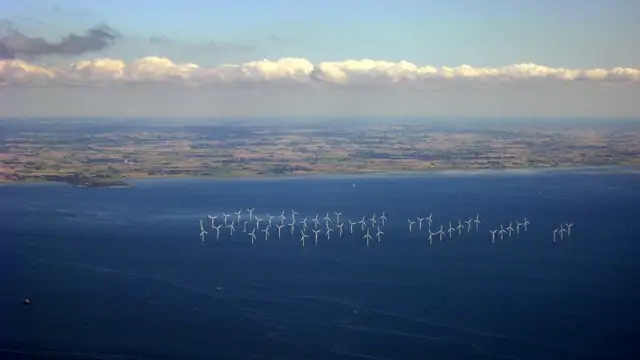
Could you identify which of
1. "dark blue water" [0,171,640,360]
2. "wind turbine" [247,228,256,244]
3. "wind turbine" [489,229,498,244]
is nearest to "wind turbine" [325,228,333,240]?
"dark blue water" [0,171,640,360]

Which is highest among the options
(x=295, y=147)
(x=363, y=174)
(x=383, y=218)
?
(x=295, y=147)

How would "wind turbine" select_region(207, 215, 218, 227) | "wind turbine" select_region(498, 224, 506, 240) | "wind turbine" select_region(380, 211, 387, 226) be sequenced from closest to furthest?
"wind turbine" select_region(498, 224, 506, 240), "wind turbine" select_region(207, 215, 218, 227), "wind turbine" select_region(380, 211, 387, 226)

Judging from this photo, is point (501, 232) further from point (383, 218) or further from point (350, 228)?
point (350, 228)

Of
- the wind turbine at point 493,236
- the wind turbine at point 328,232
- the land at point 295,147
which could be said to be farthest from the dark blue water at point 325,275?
the land at point 295,147

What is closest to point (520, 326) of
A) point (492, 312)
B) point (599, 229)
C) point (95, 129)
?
point (492, 312)

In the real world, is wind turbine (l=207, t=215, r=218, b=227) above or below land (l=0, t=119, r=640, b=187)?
below

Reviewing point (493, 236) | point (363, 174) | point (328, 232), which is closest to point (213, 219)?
point (328, 232)

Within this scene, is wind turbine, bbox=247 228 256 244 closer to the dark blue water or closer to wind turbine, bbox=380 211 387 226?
the dark blue water

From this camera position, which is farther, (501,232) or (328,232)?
(328,232)
